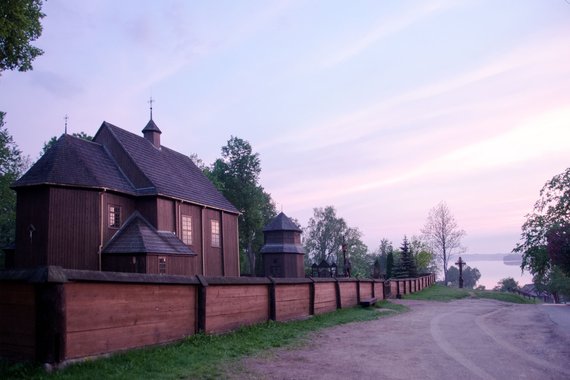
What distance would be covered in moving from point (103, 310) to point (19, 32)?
12.6 metres

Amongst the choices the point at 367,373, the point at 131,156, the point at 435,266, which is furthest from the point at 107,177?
the point at 435,266

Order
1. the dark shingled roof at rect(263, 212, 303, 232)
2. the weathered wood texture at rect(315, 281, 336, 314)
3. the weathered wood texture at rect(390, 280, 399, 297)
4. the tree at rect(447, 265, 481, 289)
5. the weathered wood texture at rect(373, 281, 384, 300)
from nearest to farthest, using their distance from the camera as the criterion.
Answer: the weathered wood texture at rect(315, 281, 336, 314), the weathered wood texture at rect(373, 281, 384, 300), the weathered wood texture at rect(390, 280, 399, 297), the dark shingled roof at rect(263, 212, 303, 232), the tree at rect(447, 265, 481, 289)

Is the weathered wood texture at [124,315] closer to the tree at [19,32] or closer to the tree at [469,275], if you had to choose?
the tree at [19,32]

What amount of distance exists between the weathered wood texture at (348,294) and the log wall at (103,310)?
926 centimetres

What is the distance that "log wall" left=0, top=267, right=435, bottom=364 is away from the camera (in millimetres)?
7809

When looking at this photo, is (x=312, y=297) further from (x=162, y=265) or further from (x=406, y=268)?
(x=406, y=268)

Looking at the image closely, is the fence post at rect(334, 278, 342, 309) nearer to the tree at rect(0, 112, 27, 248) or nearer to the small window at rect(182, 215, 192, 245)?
the small window at rect(182, 215, 192, 245)

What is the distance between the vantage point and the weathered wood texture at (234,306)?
11.9 m

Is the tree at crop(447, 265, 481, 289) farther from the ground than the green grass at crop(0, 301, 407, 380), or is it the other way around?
the green grass at crop(0, 301, 407, 380)

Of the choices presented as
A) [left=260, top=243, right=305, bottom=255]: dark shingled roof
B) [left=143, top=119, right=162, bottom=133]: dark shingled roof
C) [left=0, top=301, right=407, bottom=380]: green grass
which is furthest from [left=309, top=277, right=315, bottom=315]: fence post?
[left=260, top=243, right=305, bottom=255]: dark shingled roof

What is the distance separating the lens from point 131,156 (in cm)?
2692

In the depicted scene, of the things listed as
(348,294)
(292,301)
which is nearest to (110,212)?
(292,301)

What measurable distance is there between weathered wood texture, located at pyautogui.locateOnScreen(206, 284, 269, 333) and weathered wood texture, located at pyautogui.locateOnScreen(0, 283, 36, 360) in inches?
169

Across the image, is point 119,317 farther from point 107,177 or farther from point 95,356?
point 107,177
